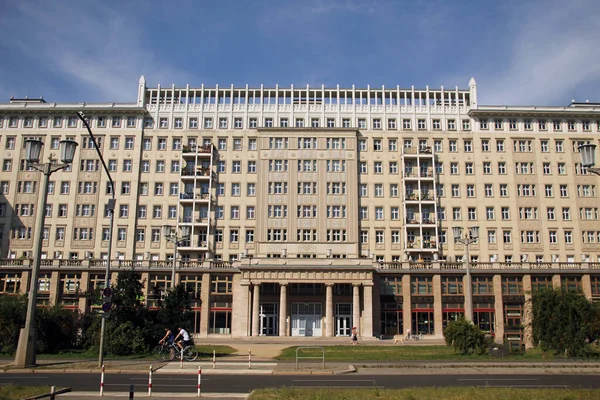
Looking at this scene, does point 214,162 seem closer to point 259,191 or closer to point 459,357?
point 259,191

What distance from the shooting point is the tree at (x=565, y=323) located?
107 feet

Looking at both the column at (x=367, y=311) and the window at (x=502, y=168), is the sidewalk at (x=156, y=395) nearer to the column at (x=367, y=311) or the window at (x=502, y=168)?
the column at (x=367, y=311)

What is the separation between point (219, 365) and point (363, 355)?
9894 mm

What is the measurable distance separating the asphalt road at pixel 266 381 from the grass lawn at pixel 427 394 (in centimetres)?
234

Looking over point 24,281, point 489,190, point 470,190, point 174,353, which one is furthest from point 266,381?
point 489,190

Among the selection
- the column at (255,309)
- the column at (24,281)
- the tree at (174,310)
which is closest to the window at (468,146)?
the column at (255,309)

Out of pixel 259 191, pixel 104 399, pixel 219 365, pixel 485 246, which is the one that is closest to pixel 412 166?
pixel 485 246

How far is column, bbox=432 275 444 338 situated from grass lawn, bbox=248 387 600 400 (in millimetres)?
45225

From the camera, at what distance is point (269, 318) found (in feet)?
202

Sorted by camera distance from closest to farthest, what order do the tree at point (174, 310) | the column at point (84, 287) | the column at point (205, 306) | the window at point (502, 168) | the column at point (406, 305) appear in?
the tree at point (174, 310)
the column at point (205, 306)
the column at point (406, 305)
the column at point (84, 287)
the window at point (502, 168)

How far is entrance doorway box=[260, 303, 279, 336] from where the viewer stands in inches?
2404

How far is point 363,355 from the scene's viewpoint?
3353 cm

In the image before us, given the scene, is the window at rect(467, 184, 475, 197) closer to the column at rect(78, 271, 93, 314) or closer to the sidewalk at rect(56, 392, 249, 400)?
the column at rect(78, 271, 93, 314)

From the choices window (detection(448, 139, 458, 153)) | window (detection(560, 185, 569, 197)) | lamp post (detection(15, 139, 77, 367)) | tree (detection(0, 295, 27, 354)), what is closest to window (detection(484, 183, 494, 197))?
window (detection(448, 139, 458, 153))
